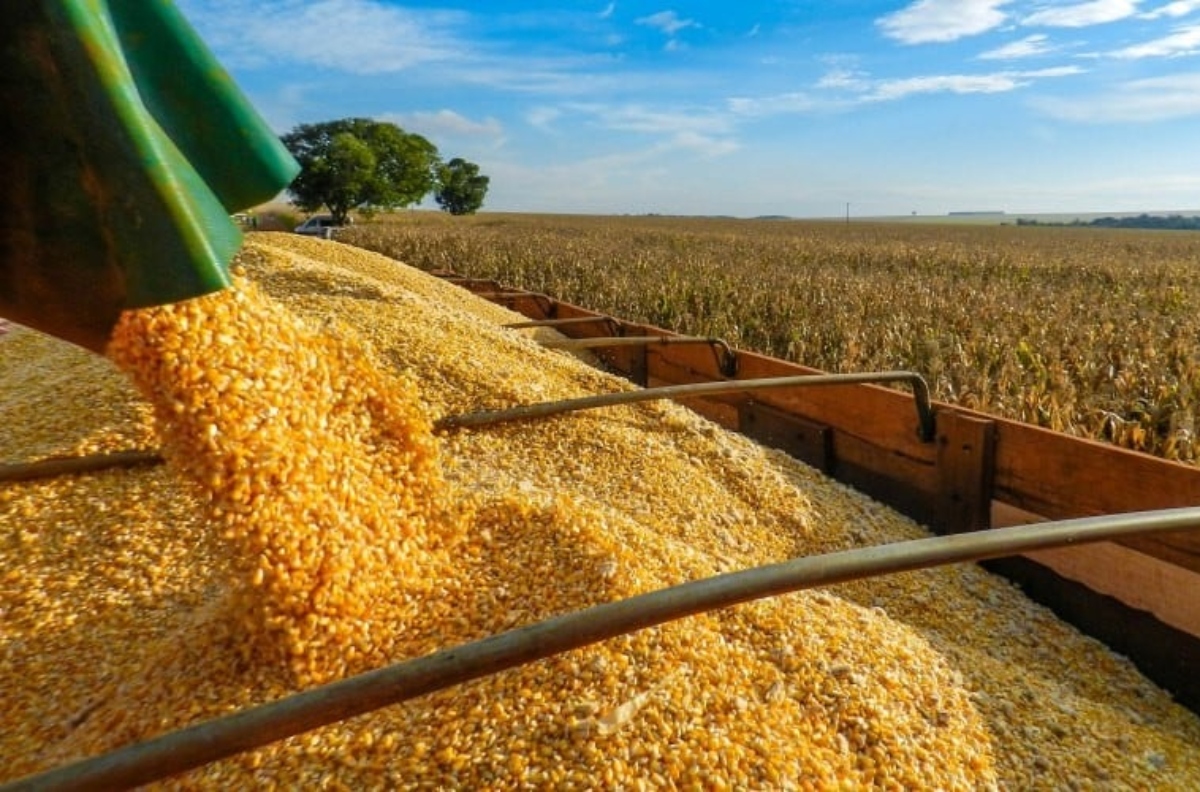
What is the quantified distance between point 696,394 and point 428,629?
4.38 feet

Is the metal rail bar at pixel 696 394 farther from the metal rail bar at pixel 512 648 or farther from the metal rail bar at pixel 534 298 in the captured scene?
the metal rail bar at pixel 534 298

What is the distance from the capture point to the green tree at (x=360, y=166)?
42250 mm

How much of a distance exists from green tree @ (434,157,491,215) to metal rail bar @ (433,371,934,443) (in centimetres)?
6182

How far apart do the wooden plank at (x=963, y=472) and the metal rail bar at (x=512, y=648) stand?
126 centimetres

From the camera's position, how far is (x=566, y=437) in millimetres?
2916

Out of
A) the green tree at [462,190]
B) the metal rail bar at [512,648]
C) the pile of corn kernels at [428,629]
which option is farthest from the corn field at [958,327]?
the green tree at [462,190]

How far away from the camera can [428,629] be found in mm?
1583

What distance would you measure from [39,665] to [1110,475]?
262 cm

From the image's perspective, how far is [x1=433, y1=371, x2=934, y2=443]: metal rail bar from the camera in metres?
2.65

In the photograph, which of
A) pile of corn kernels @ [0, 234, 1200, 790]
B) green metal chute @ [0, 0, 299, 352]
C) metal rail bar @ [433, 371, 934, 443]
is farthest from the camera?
metal rail bar @ [433, 371, 934, 443]

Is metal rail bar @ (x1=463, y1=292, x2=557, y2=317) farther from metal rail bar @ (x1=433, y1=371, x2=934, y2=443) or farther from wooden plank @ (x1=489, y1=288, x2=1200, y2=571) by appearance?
metal rail bar @ (x1=433, y1=371, x2=934, y2=443)

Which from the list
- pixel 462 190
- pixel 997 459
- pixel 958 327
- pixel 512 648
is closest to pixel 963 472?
pixel 997 459

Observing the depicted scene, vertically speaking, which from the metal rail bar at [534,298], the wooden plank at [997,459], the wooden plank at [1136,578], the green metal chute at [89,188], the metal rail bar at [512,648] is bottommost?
the wooden plank at [1136,578]

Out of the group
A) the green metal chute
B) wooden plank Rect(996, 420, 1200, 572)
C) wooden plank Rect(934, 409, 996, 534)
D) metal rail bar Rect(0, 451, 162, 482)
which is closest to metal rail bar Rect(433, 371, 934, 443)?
wooden plank Rect(934, 409, 996, 534)
